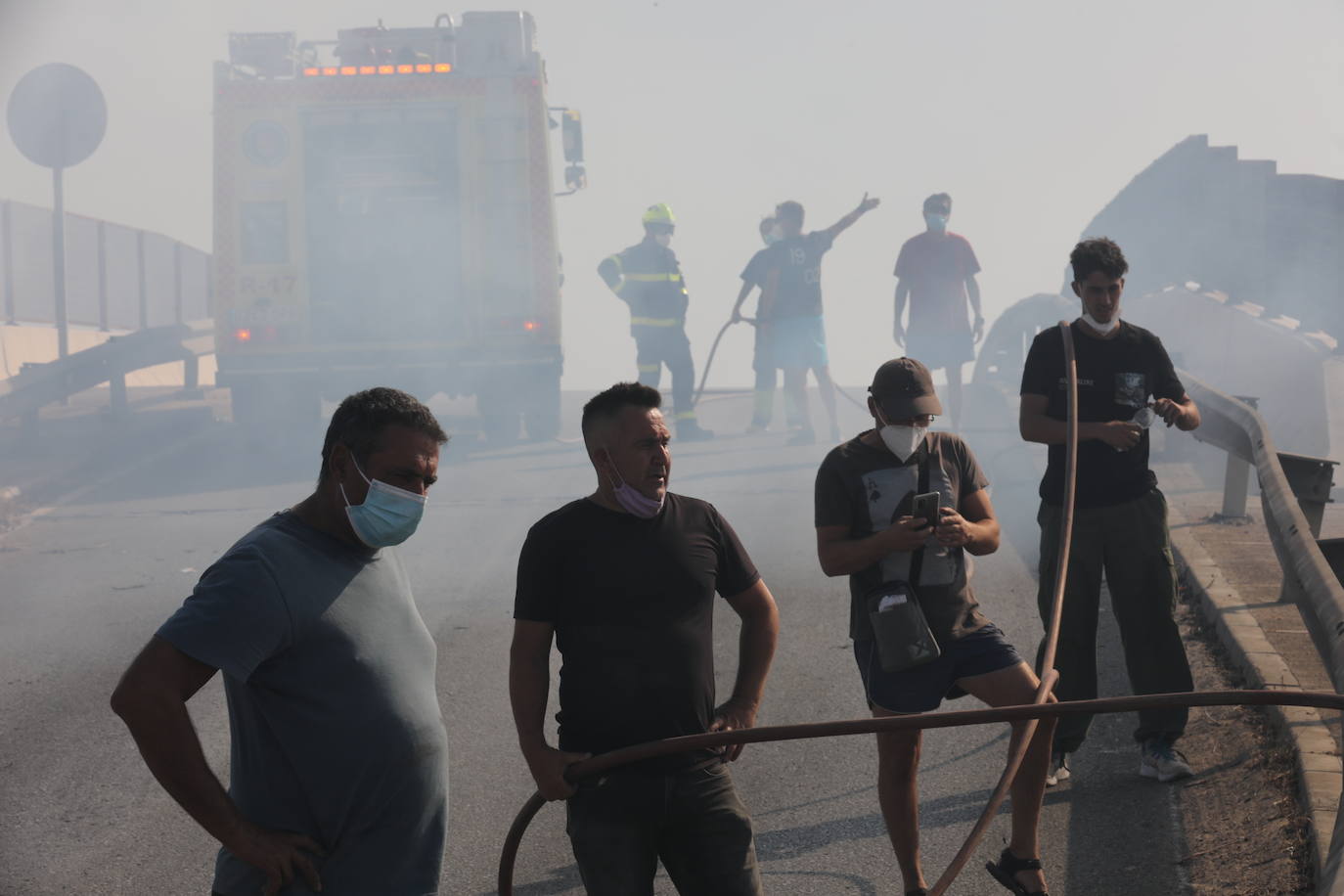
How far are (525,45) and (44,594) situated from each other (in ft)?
29.3

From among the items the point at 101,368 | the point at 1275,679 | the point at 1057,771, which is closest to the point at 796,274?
the point at 101,368

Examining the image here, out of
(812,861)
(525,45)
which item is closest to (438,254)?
(525,45)

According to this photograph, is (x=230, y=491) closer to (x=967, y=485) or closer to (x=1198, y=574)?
(x=1198, y=574)

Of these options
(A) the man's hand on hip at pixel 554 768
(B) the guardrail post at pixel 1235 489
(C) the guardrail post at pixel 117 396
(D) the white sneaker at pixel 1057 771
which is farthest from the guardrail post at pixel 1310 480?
(C) the guardrail post at pixel 117 396

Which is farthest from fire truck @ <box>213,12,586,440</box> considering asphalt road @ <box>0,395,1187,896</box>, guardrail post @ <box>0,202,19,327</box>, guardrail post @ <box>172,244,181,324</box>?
guardrail post @ <box>172,244,181,324</box>

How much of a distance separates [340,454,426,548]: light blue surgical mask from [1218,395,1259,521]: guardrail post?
688cm

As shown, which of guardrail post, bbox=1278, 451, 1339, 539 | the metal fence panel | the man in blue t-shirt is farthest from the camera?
the metal fence panel

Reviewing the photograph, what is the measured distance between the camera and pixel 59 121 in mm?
17312

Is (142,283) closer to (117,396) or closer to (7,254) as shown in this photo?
(7,254)

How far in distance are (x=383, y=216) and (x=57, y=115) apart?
436 cm

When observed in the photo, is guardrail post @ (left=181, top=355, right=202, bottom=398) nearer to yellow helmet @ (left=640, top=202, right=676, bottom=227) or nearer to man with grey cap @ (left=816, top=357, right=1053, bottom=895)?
yellow helmet @ (left=640, top=202, right=676, bottom=227)

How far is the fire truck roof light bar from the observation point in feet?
51.4

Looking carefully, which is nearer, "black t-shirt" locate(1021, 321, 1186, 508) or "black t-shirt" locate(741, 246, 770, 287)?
"black t-shirt" locate(1021, 321, 1186, 508)

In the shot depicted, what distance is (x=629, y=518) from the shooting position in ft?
11.5
